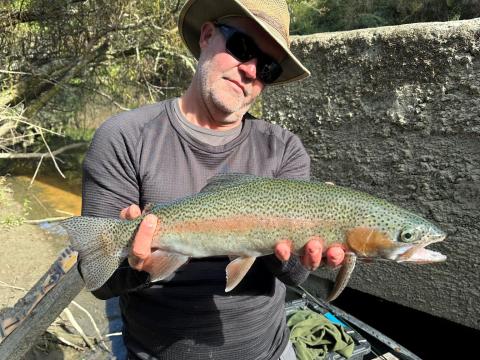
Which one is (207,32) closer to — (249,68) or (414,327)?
(249,68)

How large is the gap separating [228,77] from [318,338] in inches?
102

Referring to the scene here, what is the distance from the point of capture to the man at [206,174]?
88.4 inches

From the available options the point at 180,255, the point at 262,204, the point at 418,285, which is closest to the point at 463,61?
the point at 418,285

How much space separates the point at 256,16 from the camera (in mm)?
2410

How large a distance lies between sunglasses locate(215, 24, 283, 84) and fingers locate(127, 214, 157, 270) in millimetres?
1045

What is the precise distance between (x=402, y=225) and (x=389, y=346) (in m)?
2.53

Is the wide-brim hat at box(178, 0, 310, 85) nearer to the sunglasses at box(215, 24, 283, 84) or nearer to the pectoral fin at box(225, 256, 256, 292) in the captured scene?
the sunglasses at box(215, 24, 283, 84)

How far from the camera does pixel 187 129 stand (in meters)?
2.41

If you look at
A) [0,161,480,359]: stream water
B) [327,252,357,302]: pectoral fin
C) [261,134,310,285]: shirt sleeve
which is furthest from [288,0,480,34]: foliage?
[327,252,357,302]: pectoral fin

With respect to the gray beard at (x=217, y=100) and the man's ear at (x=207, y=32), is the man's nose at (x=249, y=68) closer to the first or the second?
the gray beard at (x=217, y=100)

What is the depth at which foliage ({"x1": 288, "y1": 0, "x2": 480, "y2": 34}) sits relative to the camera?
26.8ft

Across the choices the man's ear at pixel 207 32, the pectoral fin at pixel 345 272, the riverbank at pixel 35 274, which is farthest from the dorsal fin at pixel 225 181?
the riverbank at pixel 35 274

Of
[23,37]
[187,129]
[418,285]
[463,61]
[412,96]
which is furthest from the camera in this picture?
[23,37]

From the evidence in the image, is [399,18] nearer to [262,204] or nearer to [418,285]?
[418,285]
